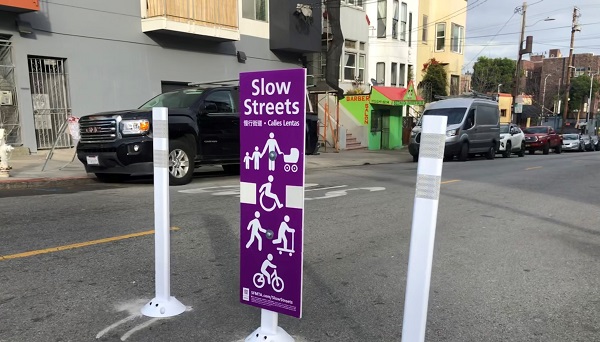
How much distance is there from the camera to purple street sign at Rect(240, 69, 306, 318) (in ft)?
8.70

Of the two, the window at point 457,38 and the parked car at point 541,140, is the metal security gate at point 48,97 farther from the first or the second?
the window at point 457,38

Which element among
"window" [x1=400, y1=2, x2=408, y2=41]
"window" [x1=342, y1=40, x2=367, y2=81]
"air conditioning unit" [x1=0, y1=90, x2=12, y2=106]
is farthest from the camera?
"window" [x1=400, y1=2, x2=408, y2=41]

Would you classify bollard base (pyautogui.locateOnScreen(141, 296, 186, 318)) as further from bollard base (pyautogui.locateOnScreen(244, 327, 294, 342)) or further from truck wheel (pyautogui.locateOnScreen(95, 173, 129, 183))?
truck wheel (pyautogui.locateOnScreen(95, 173, 129, 183))

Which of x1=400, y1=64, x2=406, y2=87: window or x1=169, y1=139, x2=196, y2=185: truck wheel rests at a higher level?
x1=400, y1=64, x2=406, y2=87: window

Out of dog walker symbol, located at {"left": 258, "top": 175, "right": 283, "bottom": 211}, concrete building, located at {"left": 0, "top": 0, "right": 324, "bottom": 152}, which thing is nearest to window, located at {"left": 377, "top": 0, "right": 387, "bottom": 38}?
concrete building, located at {"left": 0, "top": 0, "right": 324, "bottom": 152}

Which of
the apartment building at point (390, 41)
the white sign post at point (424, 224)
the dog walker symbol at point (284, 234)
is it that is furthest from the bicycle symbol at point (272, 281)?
the apartment building at point (390, 41)

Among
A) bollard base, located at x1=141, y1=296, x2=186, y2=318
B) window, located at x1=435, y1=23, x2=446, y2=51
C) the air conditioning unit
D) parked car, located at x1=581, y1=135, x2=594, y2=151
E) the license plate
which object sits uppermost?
window, located at x1=435, y1=23, x2=446, y2=51

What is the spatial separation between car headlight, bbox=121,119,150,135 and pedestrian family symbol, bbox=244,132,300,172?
682 cm

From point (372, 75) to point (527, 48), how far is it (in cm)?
1388

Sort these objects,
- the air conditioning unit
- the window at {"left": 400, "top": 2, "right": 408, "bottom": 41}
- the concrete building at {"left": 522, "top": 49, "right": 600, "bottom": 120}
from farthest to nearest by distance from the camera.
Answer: the concrete building at {"left": 522, "top": 49, "right": 600, "bottom": 120} < the window at {"left": 400, "top": 2, "right": 408, "bottom": 41} < the air conditioning unit

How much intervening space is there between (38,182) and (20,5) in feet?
17.5

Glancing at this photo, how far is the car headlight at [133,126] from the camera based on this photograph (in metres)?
9.03

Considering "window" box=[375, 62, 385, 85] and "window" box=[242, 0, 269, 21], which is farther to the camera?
"window" box=[375, 62, 385, 85]

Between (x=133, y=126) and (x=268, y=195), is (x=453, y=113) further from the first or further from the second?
(x=268, y=195)
